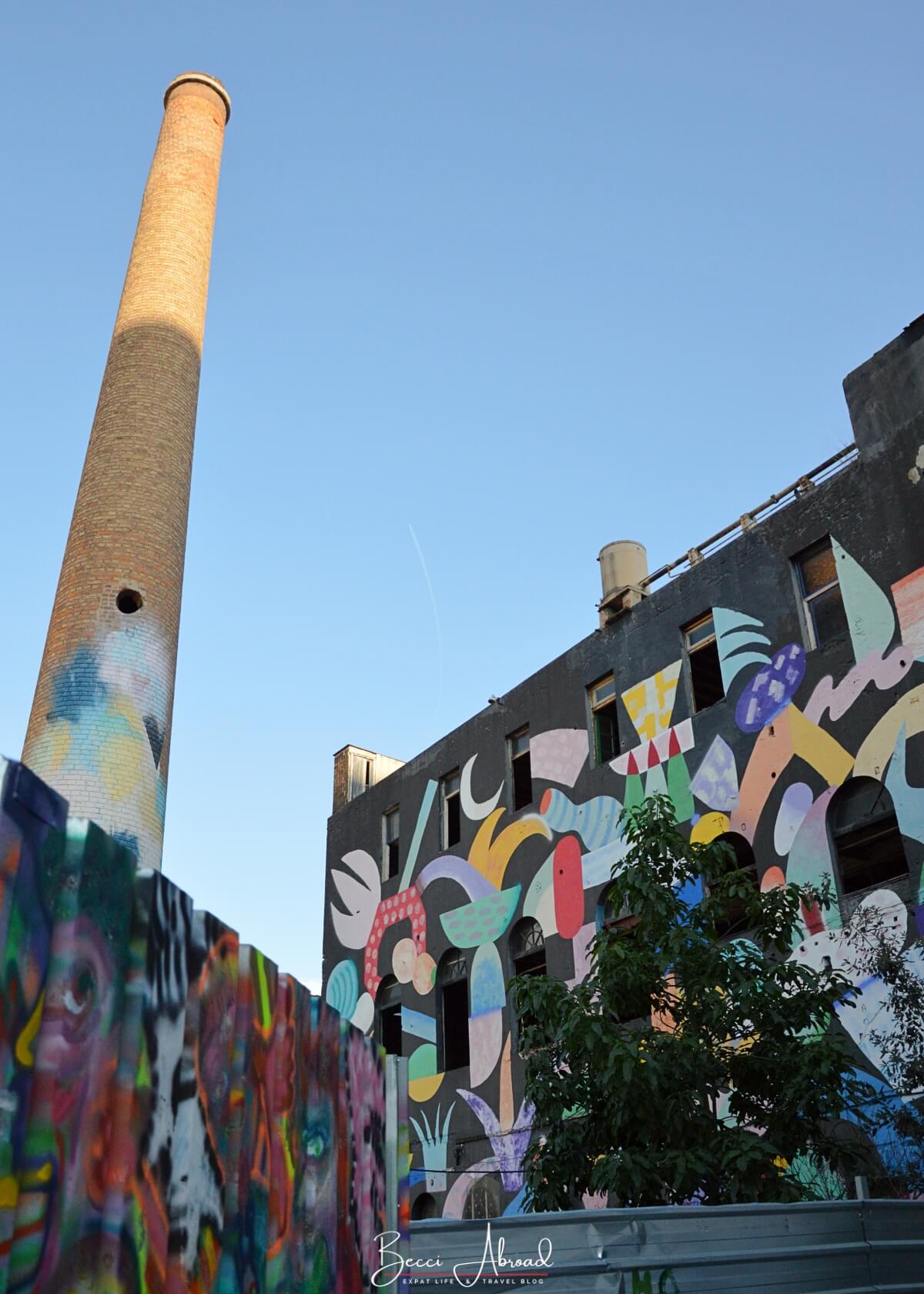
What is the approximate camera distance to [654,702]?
19078mm

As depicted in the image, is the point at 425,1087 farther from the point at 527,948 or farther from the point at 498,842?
the point at 498,842

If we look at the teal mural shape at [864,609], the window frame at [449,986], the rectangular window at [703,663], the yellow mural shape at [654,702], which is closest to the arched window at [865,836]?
the teal mural shape at [864,609]

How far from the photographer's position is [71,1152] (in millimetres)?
3383

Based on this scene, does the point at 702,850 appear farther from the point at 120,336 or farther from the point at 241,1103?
the point at 120,336

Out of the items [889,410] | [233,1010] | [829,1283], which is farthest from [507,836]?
[233,1010]

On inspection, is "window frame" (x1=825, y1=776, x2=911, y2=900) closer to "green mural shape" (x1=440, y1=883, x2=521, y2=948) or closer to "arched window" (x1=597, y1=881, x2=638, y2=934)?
"arched window" (x1=597, y1=881, x2=638, y2=934)

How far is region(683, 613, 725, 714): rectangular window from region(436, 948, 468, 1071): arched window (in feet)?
22.4

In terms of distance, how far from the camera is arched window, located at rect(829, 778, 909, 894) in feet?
48.8

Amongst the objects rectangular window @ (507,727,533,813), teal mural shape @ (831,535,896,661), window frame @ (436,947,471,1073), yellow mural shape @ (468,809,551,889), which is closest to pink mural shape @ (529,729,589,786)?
rectangular window @ (507,727,533,813)

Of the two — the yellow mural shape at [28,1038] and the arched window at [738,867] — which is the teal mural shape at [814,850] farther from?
the yellow mural shape at [28,1038]

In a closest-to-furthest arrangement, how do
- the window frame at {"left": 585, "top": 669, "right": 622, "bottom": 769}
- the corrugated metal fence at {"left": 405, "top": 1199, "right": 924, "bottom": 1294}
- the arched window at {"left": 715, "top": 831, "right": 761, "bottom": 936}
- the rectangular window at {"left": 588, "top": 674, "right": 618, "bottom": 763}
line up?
the corrugated metal fence at {"left": 405, "top": 1199, "right": 924, "bottom": 1294}
the arched window at {"left": 715, "top": 831, "right": 761, "bottom": 936}
the window frame at {"left": 585, "top": 669, "right": 622, "bottom": 769}
the rectangular window at {"left": 588, "top": 674, "right": 618, "bottom": 763}

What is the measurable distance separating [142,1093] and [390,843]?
21756 millimetres

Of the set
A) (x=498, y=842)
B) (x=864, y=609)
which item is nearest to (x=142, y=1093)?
(x=864, y=609)

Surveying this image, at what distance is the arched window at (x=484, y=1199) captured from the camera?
60.2ft
